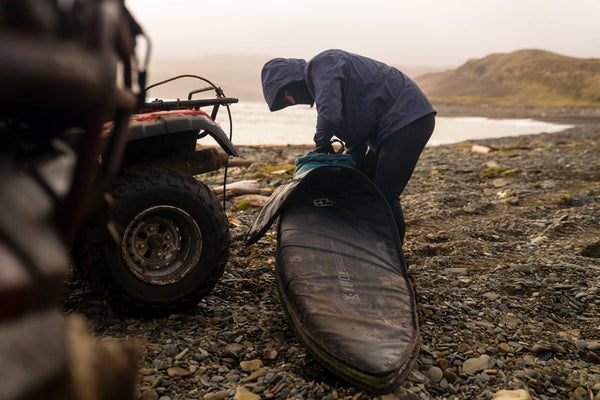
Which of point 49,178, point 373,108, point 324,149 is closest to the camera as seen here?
point 49,178

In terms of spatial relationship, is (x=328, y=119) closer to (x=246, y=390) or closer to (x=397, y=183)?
(x=397, y=183)

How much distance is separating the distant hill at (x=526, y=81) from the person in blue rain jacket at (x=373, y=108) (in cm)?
8576

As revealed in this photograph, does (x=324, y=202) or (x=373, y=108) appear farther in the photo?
(x=373, y=108)

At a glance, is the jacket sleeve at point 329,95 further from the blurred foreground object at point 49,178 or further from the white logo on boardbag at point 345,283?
the blurred foreground object at point 49,178

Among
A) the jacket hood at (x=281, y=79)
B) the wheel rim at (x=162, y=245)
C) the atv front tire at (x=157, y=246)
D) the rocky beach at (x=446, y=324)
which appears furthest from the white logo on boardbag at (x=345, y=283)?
the jacket hood at (x=281, y=79)

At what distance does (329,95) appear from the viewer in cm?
397

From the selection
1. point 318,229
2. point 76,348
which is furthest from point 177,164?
point 76,348

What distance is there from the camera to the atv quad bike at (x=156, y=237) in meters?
2.93

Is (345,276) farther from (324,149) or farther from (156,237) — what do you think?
(324,149)

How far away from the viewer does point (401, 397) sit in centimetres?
252

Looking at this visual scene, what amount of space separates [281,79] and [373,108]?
0.99m

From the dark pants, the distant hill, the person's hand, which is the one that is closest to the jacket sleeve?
the person's hand

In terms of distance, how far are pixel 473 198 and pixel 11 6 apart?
323 inches

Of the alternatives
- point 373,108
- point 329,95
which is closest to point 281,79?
point 329,95
